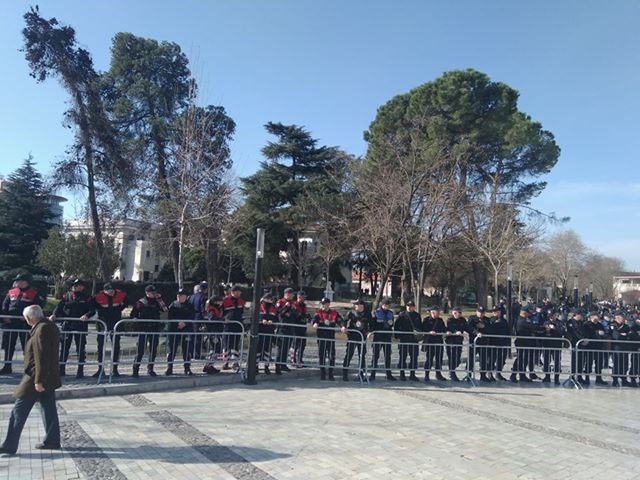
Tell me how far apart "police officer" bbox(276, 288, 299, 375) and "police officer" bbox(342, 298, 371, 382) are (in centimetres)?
115

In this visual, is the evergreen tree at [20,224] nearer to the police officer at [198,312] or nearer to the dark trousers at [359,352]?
the police officer at [198,312]

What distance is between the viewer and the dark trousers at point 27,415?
200 inches

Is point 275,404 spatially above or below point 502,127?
below

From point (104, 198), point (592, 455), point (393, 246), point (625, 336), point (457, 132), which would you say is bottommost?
point (592, 455)

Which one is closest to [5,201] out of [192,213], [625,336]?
[192,213]

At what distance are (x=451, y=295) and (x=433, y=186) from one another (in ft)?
80.0

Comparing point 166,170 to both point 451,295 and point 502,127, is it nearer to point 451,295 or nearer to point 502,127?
point 502,127

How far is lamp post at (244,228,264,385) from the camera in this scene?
9.02m

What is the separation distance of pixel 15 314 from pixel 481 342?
9465 mm

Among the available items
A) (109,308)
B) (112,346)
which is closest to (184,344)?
(112,346)

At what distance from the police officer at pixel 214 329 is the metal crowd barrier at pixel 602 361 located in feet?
26.8

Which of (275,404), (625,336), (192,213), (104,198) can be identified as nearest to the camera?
(275,404)

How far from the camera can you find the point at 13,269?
1350 inches

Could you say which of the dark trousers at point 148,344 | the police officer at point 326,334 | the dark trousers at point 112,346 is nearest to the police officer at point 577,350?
the police officer at point 326,334
